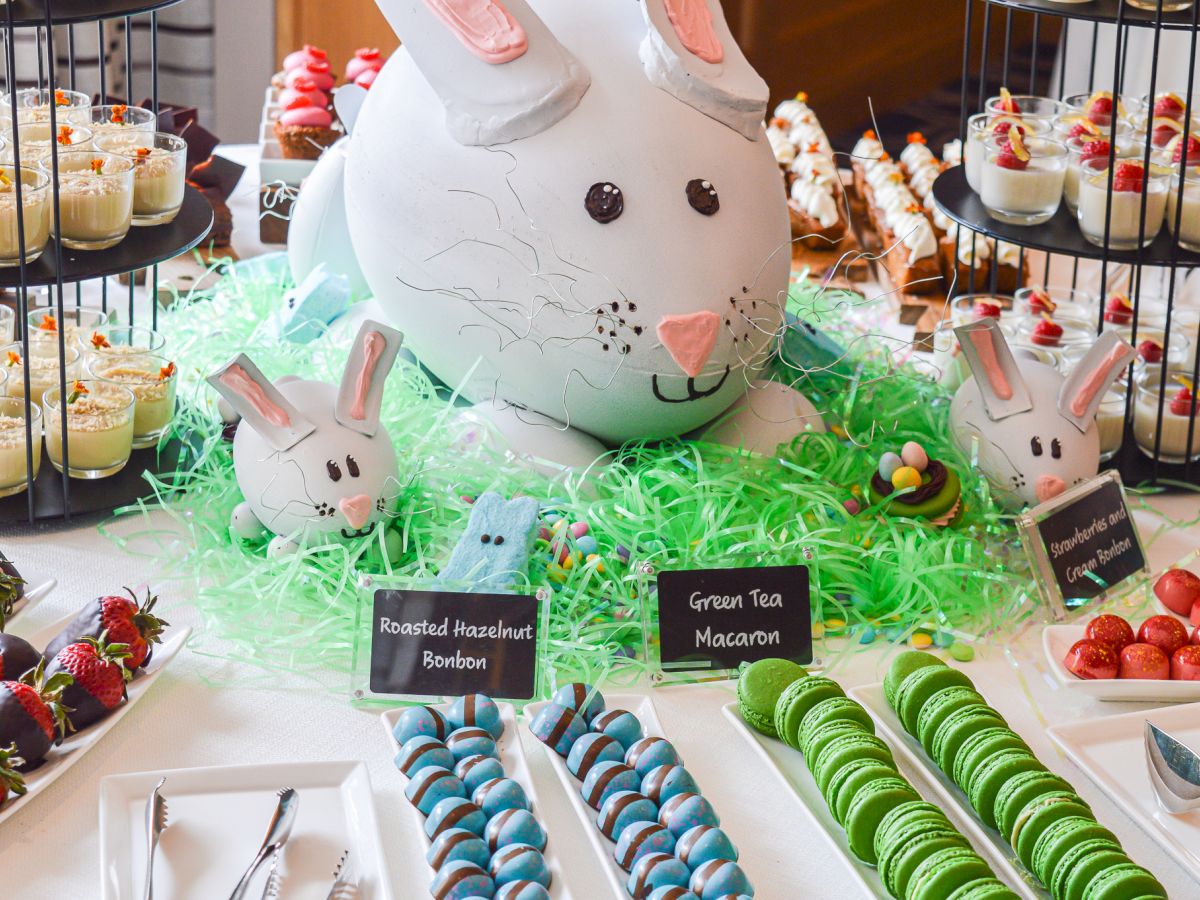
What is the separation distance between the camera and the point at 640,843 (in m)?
1.20

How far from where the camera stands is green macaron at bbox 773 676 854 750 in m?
1.36

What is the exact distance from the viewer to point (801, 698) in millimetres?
1364

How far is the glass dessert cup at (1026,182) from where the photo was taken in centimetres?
189

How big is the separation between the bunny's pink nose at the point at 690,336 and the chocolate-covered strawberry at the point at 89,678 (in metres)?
0.68

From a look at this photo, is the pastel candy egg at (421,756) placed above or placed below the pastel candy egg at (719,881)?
below

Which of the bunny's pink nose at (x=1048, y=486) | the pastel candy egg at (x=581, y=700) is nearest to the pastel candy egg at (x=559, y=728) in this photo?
the pastel candy egg at (x=581, y=700)

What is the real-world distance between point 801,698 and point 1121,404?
0.87 m

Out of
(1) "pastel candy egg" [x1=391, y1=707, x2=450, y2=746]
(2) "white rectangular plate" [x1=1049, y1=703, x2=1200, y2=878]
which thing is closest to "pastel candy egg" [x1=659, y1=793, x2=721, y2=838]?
(1) "pastel candy egg" [x1=391, y1=707, x2=450, y2=746]

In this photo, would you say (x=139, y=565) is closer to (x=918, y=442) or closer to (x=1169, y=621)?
(x=918, y=442)

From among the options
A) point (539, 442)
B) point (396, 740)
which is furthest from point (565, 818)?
point (539, 442)

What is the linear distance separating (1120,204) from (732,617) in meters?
0.80

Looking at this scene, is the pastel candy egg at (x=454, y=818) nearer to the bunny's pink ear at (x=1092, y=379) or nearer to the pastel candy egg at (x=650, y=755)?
the pastel candy egg at (x=650, y=755)

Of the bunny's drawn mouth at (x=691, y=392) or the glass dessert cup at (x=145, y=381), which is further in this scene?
the glass dessert cup at (x=145, y=381)

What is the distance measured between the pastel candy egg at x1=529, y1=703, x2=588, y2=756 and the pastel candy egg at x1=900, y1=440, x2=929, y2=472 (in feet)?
2.10
